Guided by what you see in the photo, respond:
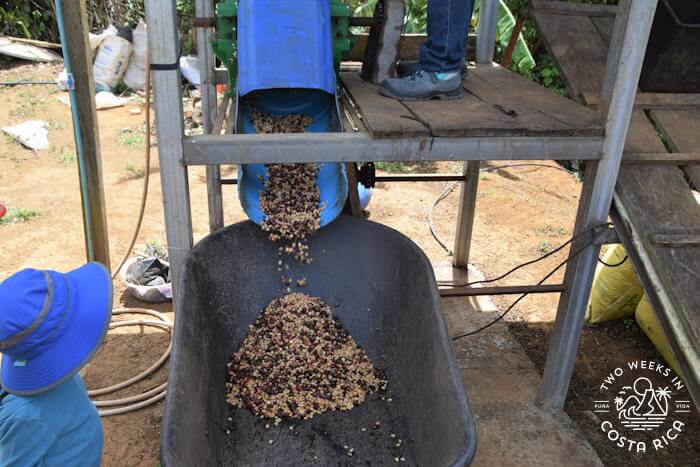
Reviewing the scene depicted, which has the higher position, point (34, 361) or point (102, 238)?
point (34, 361)

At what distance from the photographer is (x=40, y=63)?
9.74 m

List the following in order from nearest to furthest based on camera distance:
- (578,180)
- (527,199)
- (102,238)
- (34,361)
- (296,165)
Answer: (34,361) → (296,165) → (102,238) → (527,199) → (578,180)

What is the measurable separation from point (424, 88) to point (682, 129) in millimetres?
1326

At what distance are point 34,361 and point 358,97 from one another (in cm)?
188

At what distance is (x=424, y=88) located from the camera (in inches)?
120

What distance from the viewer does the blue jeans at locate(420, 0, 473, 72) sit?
3.00 metres

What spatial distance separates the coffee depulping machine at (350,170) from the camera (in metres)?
2.41

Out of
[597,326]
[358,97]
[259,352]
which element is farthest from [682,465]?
[358,97]

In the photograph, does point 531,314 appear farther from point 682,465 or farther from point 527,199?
point 527,199

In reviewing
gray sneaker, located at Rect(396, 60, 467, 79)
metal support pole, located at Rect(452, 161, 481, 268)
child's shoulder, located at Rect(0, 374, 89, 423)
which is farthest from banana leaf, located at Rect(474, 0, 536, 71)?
child's shoulder, located at Rect(0, 374, 89, 423)

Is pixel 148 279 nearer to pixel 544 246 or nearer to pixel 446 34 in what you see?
pixel 446 34

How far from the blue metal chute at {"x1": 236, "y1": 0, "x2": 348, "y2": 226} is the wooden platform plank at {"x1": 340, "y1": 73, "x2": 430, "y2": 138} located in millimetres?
187

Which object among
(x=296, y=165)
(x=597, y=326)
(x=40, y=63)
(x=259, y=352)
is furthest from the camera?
(x=40, y=63)

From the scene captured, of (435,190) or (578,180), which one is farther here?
(578,180)
